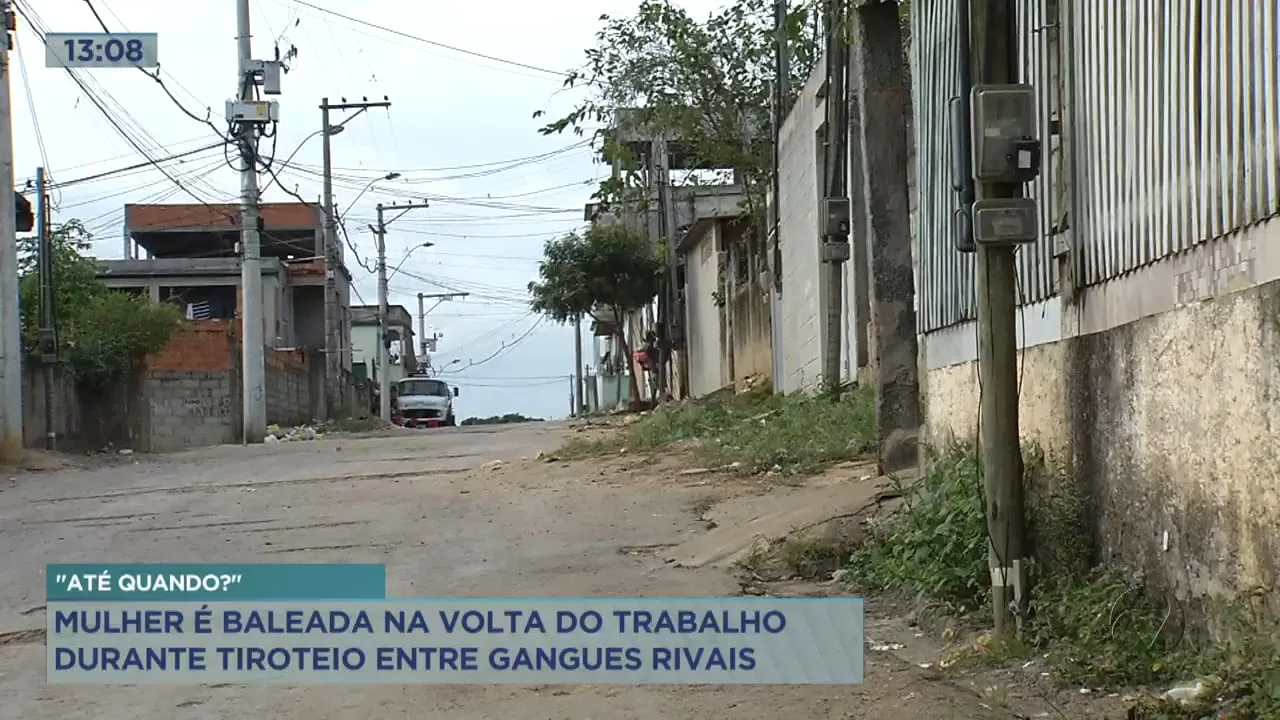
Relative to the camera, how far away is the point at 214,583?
745 cm

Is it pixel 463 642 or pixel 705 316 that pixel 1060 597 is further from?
pixel 705 316

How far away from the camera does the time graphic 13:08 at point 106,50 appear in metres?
19.8

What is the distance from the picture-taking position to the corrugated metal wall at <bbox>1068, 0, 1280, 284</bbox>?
13.7 ft

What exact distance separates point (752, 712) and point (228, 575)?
13.2 feet

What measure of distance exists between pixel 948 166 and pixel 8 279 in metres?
14.8

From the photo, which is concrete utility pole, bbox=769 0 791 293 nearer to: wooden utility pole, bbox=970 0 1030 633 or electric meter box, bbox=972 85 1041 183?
wooden utility pole, bbox=970 0 1030 633

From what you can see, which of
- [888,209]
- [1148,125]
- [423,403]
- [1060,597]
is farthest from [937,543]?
[423,403]

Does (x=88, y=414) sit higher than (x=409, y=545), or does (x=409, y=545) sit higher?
(x=88, y=414)

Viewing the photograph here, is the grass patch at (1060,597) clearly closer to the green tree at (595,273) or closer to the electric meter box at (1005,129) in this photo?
the electric meter box at (1005,129)

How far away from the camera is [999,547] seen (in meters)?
5.61

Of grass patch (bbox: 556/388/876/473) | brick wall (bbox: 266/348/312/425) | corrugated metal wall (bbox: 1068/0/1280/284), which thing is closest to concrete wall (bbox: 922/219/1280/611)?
corrugated metal wall (bbox: 1068/0/1280/284)

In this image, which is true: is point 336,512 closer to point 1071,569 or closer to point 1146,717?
point 1071,569

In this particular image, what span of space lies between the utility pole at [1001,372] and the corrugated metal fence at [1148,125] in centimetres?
39

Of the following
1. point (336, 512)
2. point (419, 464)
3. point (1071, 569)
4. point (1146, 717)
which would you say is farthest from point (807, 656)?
point (419, 464)
